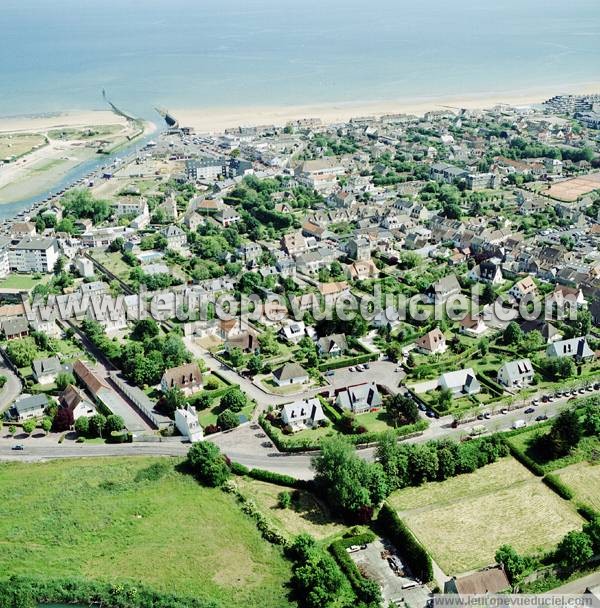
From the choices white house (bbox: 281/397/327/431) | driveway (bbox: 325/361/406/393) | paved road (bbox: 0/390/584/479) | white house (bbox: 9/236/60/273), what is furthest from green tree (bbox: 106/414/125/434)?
white house (bbox: 9/236/60/273)

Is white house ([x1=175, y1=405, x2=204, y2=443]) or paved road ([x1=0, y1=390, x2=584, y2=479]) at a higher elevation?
white house ([x1=175, y1=405, x2=204, y2=443])

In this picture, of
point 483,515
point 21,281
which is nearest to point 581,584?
point 483,515

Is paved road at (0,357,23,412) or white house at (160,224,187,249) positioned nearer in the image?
paved road at (0,357,23,412)

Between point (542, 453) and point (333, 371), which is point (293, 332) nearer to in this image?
point (333, 371)

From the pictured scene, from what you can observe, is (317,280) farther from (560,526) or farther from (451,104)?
(451,104)

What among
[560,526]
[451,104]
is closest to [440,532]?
[560,526]

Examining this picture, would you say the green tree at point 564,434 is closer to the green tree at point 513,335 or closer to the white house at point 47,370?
the green tree at point 513,335

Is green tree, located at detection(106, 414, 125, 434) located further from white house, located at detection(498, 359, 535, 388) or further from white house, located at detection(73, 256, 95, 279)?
white house, located at detection(73, 256, 95, 279)
